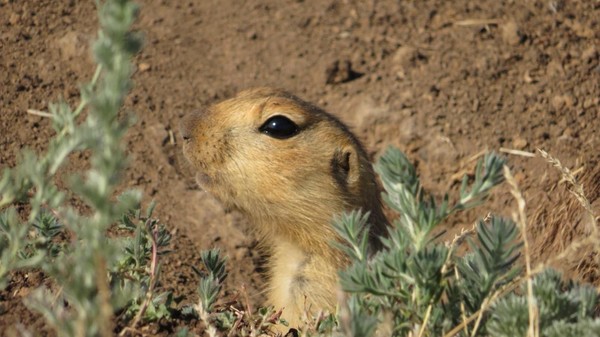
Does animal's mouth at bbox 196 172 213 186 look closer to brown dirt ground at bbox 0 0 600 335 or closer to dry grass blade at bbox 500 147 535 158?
brown dirt ground at bbox 0 0 600 335

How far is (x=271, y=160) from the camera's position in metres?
4.38

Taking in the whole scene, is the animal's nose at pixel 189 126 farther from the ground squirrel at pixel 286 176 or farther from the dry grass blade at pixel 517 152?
the dry grass blade at pixel 517 152

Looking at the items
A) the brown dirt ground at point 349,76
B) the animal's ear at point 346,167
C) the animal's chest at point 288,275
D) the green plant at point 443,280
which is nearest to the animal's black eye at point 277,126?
the animal's ear at point 346,167

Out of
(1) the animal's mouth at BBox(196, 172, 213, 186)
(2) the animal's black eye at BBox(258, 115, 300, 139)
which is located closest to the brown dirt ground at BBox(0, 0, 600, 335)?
(1) the animal's mouth at BBox(196, 172, 213, 186)

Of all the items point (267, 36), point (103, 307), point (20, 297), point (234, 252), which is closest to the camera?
point (103, 307)

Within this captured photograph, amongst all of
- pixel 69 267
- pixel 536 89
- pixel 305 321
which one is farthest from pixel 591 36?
pixel 69 267

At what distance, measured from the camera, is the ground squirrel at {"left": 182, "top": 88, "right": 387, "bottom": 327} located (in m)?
4.37

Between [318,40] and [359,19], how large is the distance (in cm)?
42

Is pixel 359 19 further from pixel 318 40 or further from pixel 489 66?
pixel 489 66

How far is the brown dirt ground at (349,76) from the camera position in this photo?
5.69 metres

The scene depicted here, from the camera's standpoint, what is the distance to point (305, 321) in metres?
2.92

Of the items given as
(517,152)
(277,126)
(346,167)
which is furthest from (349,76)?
(277,126)

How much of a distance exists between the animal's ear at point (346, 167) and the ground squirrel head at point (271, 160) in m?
0.02

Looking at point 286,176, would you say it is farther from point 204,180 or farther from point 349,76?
point 349,76
